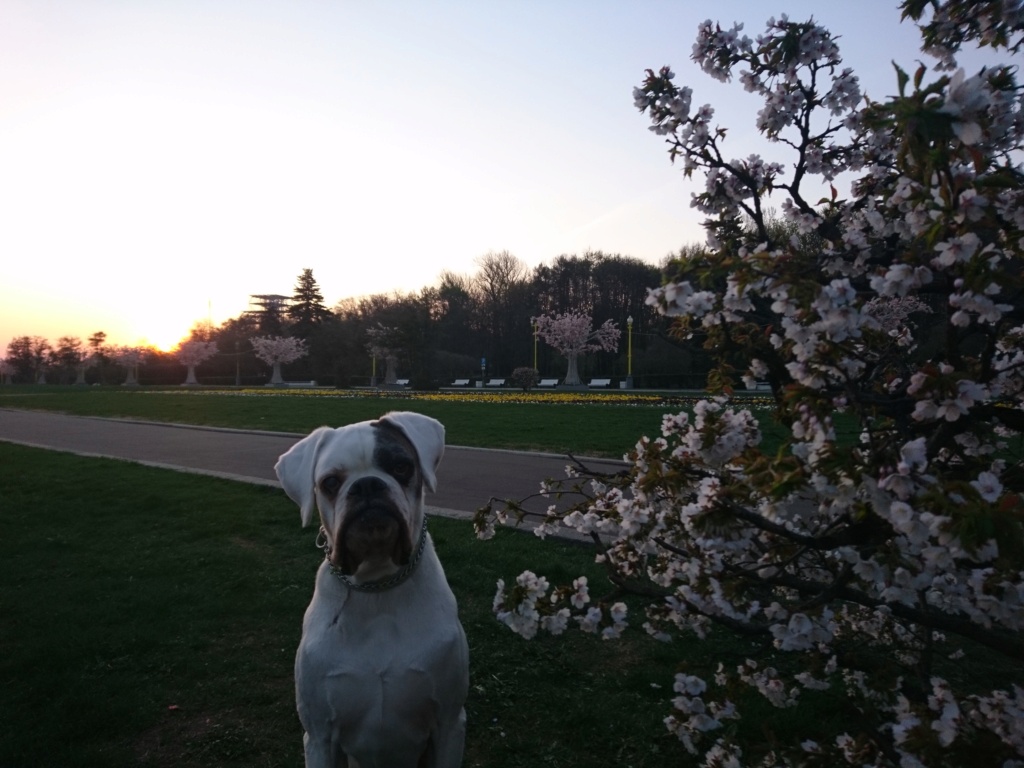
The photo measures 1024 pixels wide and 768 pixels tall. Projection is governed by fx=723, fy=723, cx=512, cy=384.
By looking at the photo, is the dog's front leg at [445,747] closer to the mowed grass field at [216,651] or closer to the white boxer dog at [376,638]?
the white boxer dog at [376,638]

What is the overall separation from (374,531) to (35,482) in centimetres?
948

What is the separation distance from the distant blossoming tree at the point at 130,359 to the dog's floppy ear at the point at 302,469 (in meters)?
71.8

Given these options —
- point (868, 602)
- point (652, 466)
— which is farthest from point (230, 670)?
point (868, 602)

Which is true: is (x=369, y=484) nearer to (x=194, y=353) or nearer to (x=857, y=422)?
(x=857, y=422)

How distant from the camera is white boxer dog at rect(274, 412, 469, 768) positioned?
256cm

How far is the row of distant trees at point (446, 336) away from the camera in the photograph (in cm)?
4456

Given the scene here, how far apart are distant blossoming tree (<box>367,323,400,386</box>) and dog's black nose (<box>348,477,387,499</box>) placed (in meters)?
40.5

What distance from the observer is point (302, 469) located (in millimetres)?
2947

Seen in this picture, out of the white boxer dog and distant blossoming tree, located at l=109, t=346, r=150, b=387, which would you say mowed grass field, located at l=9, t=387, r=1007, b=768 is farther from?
distant blossoming tree, located at l=109, t=346, r=150, b=387

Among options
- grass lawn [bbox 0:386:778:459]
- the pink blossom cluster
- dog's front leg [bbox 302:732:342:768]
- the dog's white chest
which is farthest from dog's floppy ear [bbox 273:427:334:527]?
the pink blossom cluster

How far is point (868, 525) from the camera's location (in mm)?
2053

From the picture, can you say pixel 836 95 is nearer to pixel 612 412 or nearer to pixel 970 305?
pixel 970 305

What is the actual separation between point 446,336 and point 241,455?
46813 mm

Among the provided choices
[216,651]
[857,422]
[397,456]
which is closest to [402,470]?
[397,456]
